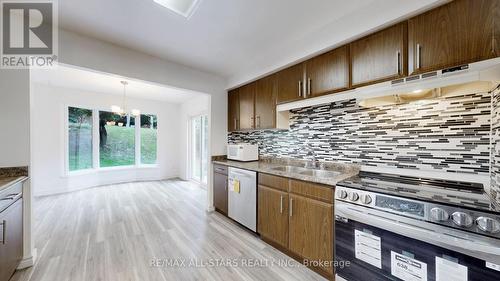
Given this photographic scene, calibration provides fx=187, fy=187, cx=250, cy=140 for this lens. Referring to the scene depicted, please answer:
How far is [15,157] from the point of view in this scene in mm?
1818

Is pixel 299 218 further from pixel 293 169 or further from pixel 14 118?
pixel 14 118

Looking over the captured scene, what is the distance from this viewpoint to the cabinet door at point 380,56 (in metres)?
1.55

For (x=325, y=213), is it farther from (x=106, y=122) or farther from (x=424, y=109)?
(x=106, y=122)

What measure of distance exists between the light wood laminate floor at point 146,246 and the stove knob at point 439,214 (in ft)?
3.78

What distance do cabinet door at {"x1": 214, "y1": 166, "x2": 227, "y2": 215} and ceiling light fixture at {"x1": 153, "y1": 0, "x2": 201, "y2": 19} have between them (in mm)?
2230

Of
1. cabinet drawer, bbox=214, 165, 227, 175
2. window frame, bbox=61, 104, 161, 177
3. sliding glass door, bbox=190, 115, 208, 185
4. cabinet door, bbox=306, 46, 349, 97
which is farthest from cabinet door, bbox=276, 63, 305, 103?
window frame, bbox=61, 104, 161, 177

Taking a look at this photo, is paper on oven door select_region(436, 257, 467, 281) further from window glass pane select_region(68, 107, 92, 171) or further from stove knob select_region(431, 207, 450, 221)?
window glass pane select_region(68, 107, 92, 171)

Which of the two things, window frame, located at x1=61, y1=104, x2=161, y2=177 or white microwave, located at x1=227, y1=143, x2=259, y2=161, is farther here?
window frame, located at x1=61, y1=104, x2=161, y2=177

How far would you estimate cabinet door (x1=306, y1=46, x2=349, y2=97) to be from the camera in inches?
75.3

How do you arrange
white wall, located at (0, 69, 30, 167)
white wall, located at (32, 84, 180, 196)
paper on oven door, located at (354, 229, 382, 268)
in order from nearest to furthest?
paper on oven door, located at (354, 229, 382, 268) < white wall, located at (0, 69, 30, 167) < white wall, located at (32, 84, 180, 196)

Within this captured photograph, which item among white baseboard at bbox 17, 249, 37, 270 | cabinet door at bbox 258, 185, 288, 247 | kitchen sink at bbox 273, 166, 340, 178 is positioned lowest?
white baseboard at bbox 17, 249, 37, 270

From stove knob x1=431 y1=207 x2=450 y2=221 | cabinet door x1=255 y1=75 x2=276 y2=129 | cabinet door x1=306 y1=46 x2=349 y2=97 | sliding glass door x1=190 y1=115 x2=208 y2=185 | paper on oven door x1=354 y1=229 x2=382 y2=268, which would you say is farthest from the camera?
sliding glass door x1=190 y1=115 x2=208 y2=185

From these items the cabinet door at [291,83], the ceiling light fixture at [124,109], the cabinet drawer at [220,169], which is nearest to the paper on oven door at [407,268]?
the cabinet door at [291,83]

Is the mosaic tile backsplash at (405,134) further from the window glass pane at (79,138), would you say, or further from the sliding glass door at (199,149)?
the window glass pane at (79,138)
